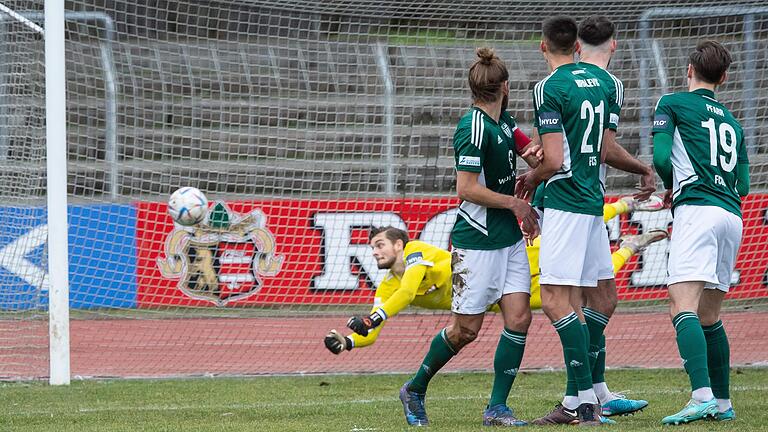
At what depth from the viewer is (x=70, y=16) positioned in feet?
34.6

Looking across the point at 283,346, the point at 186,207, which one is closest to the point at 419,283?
the point at 283,346

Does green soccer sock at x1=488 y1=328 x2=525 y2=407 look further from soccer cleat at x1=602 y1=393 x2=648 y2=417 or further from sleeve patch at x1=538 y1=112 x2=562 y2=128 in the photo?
sleeve patch at x1=538 y1=112 x2=562 y2=128

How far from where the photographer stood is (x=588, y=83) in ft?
19.0

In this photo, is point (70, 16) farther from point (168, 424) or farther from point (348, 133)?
point (168, 424)

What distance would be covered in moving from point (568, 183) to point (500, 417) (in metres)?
1.33

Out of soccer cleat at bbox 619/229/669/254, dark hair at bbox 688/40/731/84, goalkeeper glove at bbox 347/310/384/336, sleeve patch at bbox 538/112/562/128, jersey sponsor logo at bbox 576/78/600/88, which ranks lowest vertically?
goalkeeper glove at bbox 347/310/384/336

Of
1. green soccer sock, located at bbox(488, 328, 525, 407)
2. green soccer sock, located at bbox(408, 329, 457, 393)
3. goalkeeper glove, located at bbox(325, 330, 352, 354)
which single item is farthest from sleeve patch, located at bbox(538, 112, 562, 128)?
goalkeeper glove, located at bbox(325, 330, 352, 354)

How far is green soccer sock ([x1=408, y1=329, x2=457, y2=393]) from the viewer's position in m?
6.04

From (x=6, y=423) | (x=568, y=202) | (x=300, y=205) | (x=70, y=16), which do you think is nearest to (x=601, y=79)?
(x=568, y=202)

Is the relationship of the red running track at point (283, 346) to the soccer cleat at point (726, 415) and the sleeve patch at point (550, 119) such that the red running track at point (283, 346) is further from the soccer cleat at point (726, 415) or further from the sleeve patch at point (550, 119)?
the sleeve patch at point (550, 119)

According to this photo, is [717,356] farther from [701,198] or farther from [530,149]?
[530,149]

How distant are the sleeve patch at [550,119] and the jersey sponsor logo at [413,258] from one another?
261 cm

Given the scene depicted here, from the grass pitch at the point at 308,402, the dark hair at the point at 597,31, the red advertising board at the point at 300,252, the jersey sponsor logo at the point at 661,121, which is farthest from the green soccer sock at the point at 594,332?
the red advertising board at the point at 300,252

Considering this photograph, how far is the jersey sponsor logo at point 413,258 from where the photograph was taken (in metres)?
8.07
